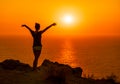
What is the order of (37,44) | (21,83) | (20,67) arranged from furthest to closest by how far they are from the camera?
(20,67) → (37,44) → (21,83)

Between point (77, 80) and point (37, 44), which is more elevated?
point (37, 44)

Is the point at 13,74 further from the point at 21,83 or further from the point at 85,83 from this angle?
the point at 85,83

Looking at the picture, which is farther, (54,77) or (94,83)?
(94,83)

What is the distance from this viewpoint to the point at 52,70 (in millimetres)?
11570

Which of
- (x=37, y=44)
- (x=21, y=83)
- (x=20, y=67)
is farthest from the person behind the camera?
(x=20, y=67)

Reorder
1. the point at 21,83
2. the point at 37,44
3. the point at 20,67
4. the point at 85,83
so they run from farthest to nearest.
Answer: the point at 20,67 < the point at 37,44 < the point at 85,83 < the point at 21,83

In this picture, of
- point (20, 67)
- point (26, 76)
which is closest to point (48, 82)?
point (26, 76)

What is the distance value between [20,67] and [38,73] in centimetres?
266

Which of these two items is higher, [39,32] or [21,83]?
[39,32]

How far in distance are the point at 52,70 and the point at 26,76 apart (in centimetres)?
140

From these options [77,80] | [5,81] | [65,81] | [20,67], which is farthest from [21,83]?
[20,67]

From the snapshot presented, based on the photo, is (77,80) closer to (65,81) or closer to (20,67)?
(65,81)

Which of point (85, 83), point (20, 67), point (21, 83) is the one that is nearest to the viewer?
point (21, 83)

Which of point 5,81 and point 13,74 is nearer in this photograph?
point 5,81
